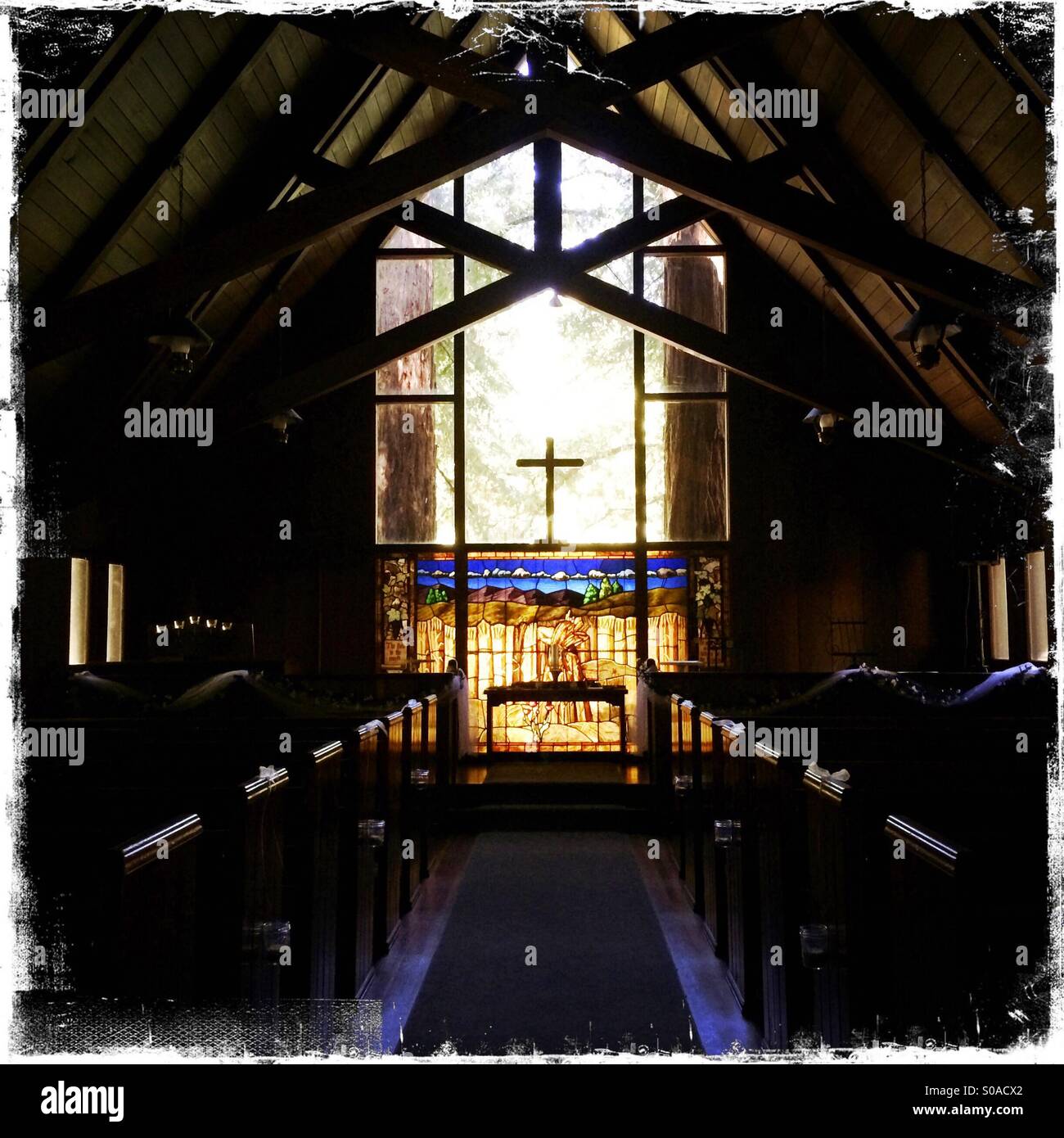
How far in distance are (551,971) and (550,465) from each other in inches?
239

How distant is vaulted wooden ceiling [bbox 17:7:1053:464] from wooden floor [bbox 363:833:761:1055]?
3415 mm

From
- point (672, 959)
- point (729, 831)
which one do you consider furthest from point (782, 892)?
point (672, 959)

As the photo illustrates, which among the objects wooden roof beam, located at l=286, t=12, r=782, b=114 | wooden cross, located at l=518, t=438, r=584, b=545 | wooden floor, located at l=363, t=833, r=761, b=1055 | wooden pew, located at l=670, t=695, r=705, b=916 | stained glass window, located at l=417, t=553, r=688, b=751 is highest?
wooden roof beam, located at l=286, t=12, r=782, b=114

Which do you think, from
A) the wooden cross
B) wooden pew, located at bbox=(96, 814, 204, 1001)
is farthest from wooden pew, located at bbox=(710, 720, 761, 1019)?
the wooden cross

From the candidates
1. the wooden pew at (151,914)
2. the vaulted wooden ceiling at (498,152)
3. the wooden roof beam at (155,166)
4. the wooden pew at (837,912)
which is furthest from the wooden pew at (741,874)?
the wooden roof beam at (155,166)

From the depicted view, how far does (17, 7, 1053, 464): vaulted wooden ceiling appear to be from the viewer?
5086mm

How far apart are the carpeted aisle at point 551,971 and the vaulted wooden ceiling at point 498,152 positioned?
139 inches

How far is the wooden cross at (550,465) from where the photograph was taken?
8.97m

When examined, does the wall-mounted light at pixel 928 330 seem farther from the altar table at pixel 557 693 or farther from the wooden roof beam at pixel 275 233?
the altar table at pixel 557 693

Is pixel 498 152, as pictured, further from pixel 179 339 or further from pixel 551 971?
pixel 551 971

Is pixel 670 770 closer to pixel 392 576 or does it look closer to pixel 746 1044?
pixel 746 1044

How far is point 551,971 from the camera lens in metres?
3.45

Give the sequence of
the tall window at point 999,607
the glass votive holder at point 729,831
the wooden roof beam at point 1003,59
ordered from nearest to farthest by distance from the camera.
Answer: the glass votive holder at point 729,831 < the wooden roof beam at point 1003,59 < the tall window at point 999,607

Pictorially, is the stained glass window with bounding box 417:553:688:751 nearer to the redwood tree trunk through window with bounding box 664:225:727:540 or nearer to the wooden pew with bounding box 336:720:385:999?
the redwood tree trunk through window with bounding box 664:225:727:540
